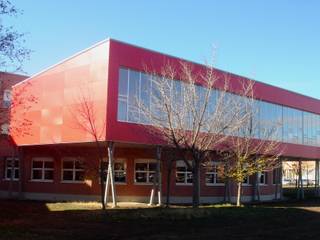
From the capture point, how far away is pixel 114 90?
2892cm

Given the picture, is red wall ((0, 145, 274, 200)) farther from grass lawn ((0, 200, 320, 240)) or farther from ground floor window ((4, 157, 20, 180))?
grass lawn ((0, 200, 320, 240))

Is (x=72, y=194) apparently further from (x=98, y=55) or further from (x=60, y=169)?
(x=98, y=55)

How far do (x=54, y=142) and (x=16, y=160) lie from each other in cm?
899

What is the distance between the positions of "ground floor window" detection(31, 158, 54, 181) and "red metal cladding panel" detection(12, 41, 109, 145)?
8.50 feet

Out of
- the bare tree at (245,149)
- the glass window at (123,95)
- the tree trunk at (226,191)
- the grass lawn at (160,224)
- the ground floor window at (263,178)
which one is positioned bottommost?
the grass lawn at (160,224)

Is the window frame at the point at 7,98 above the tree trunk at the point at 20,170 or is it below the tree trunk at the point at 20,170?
above

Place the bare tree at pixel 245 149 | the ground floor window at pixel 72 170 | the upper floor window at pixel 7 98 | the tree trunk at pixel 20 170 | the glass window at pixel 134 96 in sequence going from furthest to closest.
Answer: the tree trunk at pixel 20 170, the ground floor window at pixel 72 170, the bare tree at pixel 245 149, the glass window at pixel 134 96, the upper floor window at pixel 7 98

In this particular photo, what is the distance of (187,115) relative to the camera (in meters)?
28.3

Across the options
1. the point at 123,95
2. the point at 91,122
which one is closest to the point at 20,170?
the point at 91,122

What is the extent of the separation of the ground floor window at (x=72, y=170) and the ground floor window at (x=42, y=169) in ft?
3.63

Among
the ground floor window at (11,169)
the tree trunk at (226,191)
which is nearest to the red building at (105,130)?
the ground floor window at (11,169)

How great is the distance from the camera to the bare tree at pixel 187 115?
2666cm

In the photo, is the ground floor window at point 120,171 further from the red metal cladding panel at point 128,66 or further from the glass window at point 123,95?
the glass window at point 123,95

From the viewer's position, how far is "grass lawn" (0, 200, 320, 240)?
1684cm
